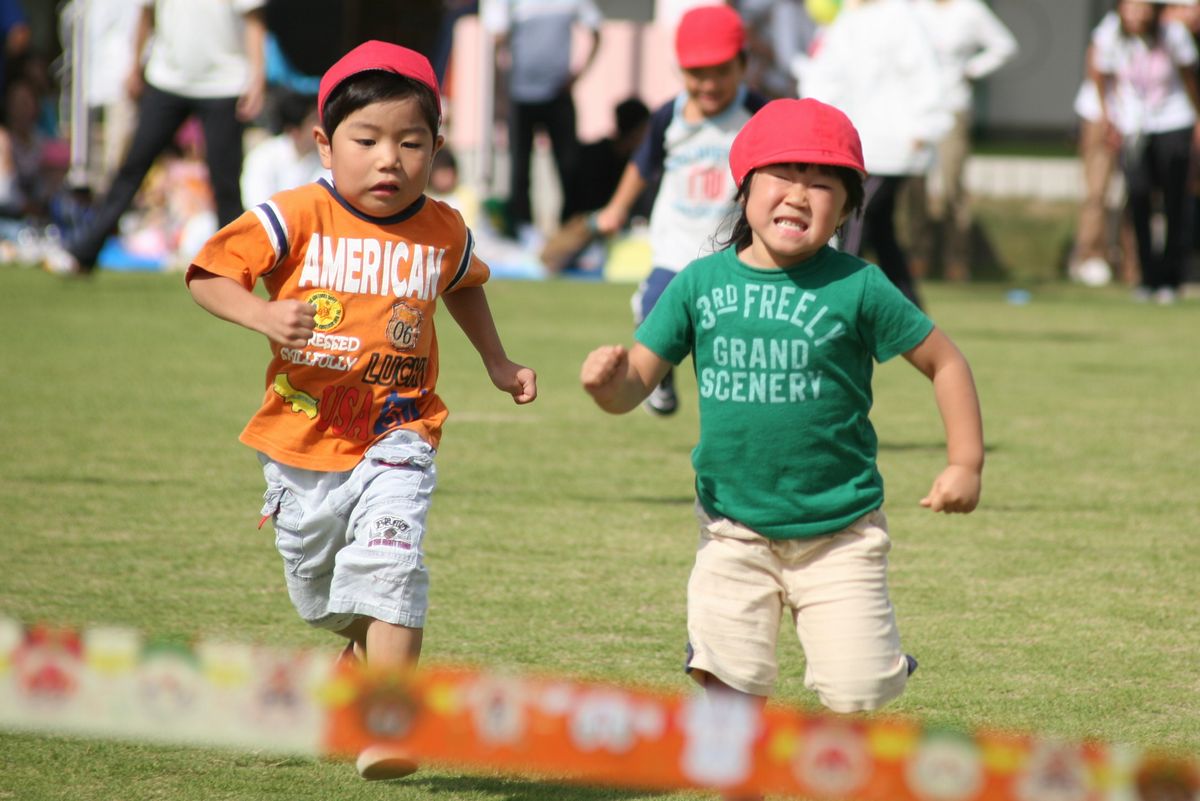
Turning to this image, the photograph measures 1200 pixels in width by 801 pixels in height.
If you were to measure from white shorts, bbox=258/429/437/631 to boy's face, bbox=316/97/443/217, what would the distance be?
18.6 inches

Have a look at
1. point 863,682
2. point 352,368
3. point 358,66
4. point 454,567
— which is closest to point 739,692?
point 863,682

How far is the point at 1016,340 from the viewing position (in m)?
11.0

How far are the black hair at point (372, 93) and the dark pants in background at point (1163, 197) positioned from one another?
1078cm

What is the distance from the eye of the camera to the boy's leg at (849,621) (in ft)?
10.2

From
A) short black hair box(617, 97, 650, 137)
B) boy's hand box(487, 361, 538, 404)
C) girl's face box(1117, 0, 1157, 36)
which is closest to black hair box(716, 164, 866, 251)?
boy's hand box(487, 361, 538, 404)

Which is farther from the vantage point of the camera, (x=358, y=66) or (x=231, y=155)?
(x=231, y=155)

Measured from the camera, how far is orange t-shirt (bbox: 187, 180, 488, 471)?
3.53 meters

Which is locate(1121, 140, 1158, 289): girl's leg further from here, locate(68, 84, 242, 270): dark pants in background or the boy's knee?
the boy's knee

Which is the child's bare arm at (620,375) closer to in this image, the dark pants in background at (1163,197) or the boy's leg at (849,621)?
the boy's leg at (849,621)

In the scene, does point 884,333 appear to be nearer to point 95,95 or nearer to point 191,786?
point 191,786

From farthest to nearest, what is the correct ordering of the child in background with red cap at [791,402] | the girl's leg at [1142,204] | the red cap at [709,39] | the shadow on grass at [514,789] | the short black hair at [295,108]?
1. the short black hair at [295,108]
2. the girl's leg at [1142,204]
3. the red cap at [709,39]
4. the shadow on grass at [514,789]
5. the child in background with red cap at [791,402]

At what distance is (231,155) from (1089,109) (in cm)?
742

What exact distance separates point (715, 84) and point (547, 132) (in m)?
9.48

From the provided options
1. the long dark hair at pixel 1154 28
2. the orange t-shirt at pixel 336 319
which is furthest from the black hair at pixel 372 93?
the long dark hair at pixel 1154 28
